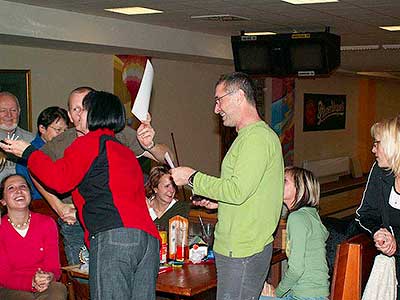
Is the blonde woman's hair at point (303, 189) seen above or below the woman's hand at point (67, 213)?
above

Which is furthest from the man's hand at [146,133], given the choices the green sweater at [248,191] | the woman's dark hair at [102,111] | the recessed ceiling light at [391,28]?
the recessed ceiling light at [391,28]

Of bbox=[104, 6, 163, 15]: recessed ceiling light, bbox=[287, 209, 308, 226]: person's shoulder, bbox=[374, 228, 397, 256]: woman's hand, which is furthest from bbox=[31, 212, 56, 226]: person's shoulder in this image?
bbox=[104, 6, 163, 15]: recessed ceiling light

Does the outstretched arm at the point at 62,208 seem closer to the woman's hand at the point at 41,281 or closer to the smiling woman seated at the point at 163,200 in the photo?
the woman's hand at the point at 41,281

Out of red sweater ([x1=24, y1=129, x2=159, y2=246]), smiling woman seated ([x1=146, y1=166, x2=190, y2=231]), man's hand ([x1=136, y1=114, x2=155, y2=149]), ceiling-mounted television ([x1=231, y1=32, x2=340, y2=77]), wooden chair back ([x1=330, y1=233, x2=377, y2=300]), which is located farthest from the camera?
ceiling-mounted television ([x1=231, y1=32, x2=340, y2=77])

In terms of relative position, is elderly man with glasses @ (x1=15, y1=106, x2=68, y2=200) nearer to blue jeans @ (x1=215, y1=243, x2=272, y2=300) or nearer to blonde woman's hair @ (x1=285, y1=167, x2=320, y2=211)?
blonde woman's hair @ (x1=285, y1=167, x2=320, y2=211)

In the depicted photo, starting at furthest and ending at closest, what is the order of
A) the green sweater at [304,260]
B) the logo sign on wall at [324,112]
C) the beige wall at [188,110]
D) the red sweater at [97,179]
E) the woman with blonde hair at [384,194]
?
1. the logo sign on wall at [324,112]
2. the beige wall at [188,110]
3. the green sweater at [304,260]
4. the woman with blonde hair at [384,194]
5. the red sweater at [97,179]

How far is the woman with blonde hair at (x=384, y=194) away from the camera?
2533 millimetres

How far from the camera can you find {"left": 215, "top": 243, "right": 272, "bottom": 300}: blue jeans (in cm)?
261

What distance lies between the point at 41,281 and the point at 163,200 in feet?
2.95

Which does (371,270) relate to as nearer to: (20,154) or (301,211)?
(301,211)

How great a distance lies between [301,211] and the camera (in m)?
3.13

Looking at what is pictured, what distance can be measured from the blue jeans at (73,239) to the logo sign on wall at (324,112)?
842 cm

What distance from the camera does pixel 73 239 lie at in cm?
372

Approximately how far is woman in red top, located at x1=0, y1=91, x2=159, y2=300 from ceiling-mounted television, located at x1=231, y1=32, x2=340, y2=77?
4174 millimetres
